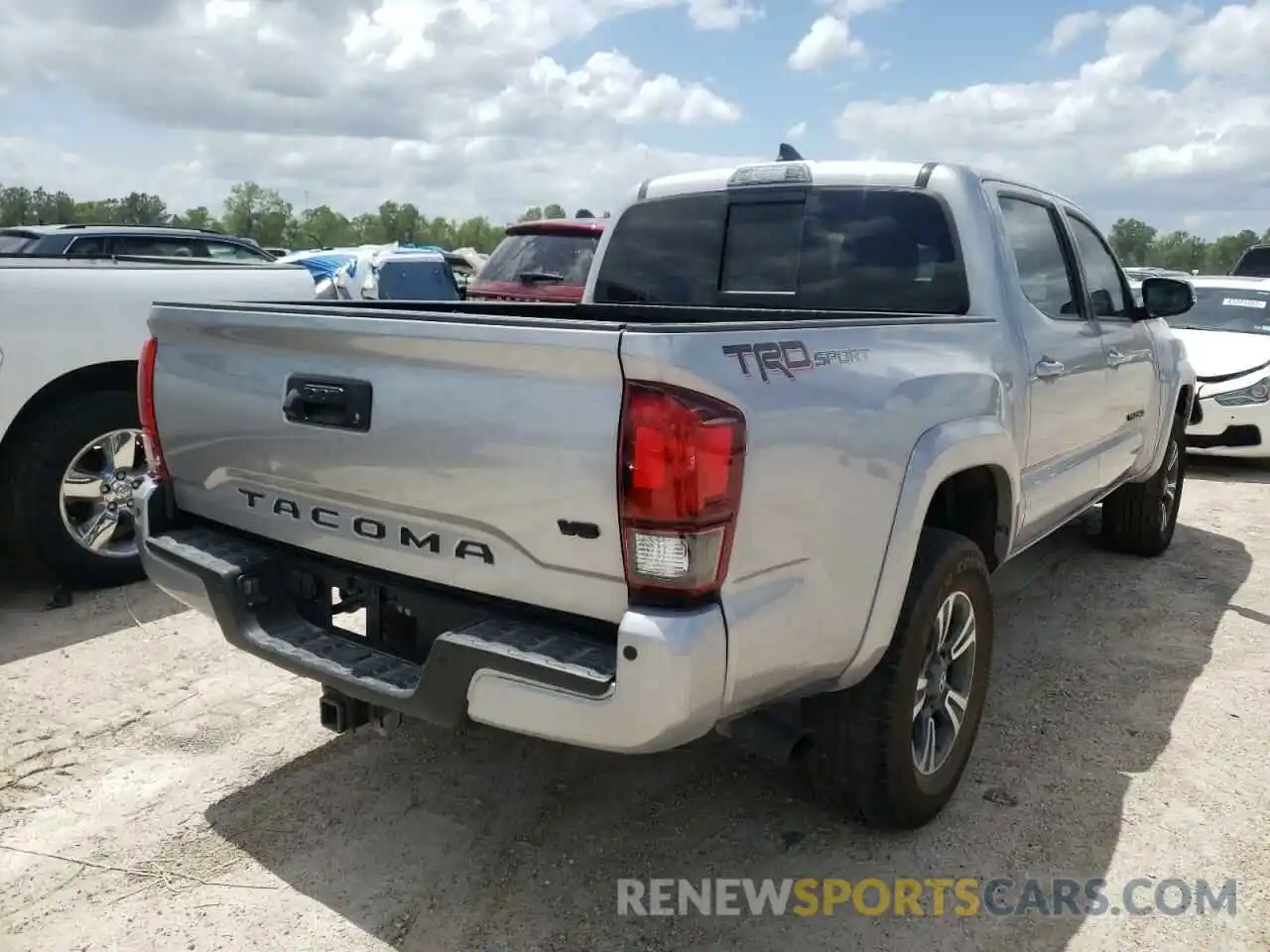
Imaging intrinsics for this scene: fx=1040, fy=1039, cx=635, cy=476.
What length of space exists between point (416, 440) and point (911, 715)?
152 centimetres

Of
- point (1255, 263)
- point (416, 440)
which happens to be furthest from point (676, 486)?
point (1255, 263)

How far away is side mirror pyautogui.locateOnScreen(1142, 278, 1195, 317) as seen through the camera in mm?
4883

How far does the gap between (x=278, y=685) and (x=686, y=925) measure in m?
2.08

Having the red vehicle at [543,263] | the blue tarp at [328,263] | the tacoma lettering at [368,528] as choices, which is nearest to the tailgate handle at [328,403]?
the tacoma lettering at [368,528]

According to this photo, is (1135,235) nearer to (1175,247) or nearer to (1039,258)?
(1175,247)

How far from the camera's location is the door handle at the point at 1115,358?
4459 millimetres

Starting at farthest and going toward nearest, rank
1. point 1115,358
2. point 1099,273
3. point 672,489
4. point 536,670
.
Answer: point 1099,273
point 1115,358
point 536,670
point 672,489

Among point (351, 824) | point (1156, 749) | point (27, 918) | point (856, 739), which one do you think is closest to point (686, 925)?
point (856, 739)

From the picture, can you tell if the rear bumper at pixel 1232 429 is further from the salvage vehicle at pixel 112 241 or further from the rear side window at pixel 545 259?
the salvage vehicle at pixel 112 241

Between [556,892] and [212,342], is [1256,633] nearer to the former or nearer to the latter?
[556,892]

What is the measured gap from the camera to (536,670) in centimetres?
221

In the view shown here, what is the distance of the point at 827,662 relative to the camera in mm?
2518

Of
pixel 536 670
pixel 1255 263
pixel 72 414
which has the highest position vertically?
pixel 1255 263

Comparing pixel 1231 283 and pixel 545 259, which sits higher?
pixel 545 259
